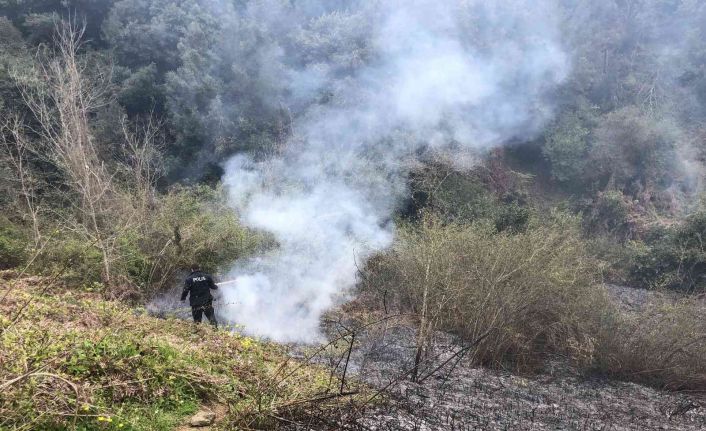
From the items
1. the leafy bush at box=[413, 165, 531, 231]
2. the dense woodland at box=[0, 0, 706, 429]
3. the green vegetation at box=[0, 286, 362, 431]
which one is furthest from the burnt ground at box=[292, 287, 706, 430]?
the leafy bush at box=[413, 165, 531, 231]

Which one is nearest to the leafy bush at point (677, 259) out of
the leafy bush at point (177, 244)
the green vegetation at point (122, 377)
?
the leafy bush at point (177, 244)

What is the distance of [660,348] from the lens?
8172mm

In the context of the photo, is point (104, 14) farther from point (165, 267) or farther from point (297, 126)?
point (165, 267)

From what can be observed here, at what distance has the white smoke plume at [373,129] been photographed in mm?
10719

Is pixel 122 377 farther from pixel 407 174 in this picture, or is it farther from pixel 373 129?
pixel 373 129

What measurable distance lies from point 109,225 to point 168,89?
274 inches

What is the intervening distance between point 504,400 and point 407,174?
29.8ft

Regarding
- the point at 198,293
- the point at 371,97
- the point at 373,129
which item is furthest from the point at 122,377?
the point at 371,97

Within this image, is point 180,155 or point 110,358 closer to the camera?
point 110,358

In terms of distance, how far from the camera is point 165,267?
11078 mm

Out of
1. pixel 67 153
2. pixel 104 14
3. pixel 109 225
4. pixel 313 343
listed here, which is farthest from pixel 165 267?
pixel 104 14

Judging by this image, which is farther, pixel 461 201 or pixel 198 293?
pixel 461 201

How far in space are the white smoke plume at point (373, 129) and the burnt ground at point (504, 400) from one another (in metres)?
2.08

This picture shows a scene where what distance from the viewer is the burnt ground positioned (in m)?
5.64
